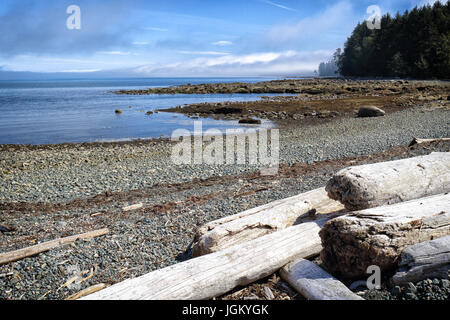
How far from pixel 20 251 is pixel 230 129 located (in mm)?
18303

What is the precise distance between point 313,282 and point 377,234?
0.93 metres

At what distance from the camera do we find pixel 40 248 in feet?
17.2

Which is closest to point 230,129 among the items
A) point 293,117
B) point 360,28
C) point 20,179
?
point 293,117

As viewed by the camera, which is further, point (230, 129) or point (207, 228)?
point (230, 129)

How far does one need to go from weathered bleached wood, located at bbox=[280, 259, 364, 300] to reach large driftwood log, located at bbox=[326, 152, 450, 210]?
1.21 m

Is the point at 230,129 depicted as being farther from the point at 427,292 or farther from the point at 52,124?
the point at 427,292

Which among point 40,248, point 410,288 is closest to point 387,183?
point 410,288

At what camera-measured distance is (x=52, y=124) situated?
26.6 meters

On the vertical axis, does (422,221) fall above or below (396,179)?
below

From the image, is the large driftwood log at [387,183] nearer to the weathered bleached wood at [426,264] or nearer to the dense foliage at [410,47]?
the weathered bleached wood at [426,264]

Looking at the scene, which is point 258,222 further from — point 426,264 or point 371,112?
point 371,112

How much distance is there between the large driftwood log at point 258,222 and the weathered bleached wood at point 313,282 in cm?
82

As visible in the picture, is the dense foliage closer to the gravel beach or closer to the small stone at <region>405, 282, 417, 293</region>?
the gravel beach

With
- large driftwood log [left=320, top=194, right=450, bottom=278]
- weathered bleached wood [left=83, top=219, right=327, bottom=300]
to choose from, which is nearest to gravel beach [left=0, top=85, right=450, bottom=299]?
weathered bleached wood [left=83, top=219, right=327, bottom=300]
